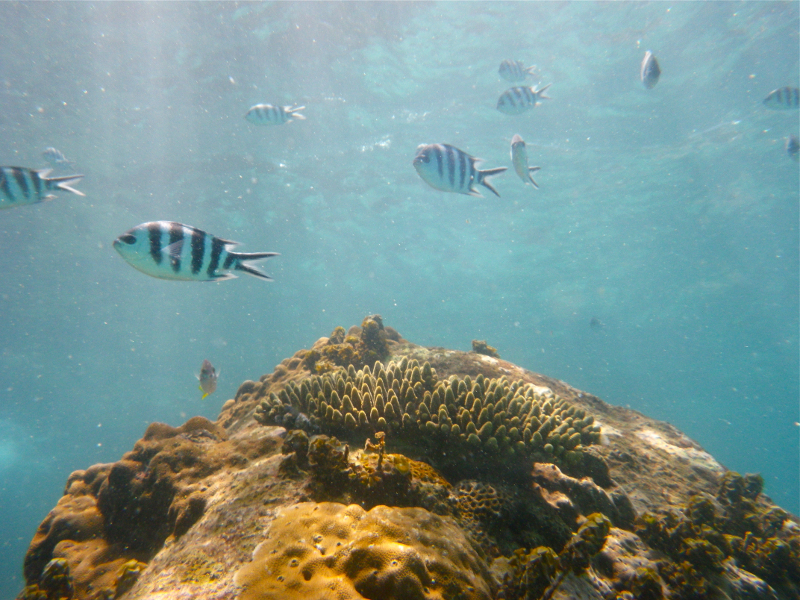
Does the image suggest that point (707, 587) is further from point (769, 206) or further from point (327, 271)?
point (327, 271)

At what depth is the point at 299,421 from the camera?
389 centimetres

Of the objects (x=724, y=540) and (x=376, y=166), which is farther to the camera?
(x=376, y=166)

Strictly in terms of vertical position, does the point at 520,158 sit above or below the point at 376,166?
below

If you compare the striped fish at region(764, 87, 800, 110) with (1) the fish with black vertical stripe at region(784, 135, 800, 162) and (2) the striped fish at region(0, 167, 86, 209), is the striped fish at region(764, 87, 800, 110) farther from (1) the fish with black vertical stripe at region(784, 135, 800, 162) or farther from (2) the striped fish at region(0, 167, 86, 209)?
(2) the striped fish at region(0, 167, 86, 209)

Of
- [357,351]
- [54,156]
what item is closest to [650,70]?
[357,351]

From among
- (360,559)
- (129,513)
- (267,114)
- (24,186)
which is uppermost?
(267,114)

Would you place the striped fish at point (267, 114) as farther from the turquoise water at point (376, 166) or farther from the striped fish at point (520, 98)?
the turquoise water at point (376, 166)

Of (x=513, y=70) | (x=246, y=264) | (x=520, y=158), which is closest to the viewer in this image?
(x=246, y=264)

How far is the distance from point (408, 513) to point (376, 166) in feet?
86.5

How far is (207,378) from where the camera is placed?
5.28 m

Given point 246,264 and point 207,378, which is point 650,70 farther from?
point 207,378

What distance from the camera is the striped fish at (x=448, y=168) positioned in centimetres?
382

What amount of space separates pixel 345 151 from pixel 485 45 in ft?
36.9

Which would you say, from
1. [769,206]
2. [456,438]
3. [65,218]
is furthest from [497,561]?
[769,206]
